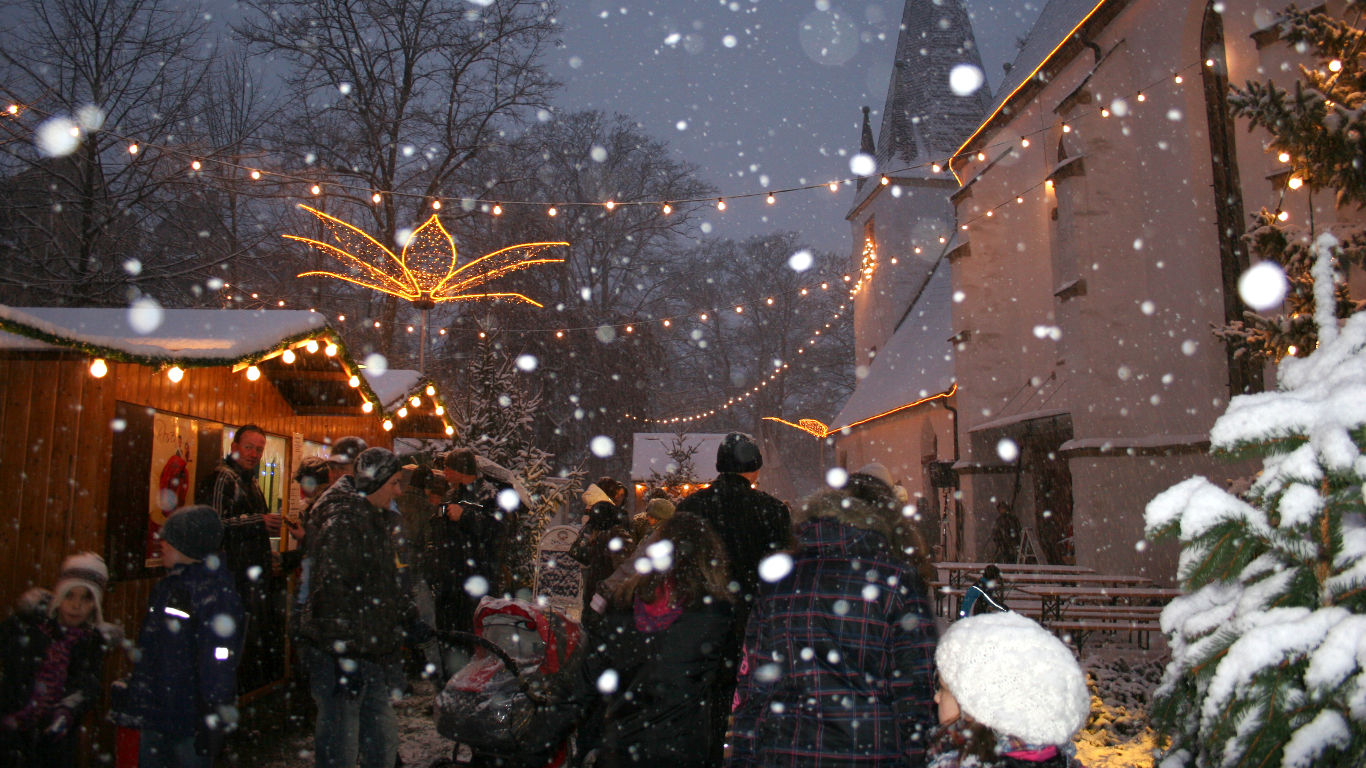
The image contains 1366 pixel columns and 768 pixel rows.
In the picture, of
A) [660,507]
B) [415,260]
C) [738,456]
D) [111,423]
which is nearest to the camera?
[738,456]

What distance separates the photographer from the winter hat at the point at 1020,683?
2.25 m

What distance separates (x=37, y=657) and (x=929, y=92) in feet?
107

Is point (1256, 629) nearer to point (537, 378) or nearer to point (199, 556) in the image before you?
point (199, 556)

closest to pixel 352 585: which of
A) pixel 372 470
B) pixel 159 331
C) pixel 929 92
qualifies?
pixel 372 470

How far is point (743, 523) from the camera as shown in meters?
4.08

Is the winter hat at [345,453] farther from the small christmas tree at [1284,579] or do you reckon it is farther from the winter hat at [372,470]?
the small christmas tree at [1284,579]

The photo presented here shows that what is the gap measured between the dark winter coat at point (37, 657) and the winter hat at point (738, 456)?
284cm

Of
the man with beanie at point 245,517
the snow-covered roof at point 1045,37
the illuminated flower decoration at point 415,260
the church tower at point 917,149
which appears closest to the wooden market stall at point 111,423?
the man with beanie at point 245,517

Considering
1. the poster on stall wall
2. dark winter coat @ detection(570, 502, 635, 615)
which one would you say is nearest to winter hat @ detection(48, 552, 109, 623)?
the poster on stall wall

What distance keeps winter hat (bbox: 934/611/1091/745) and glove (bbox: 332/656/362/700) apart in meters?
3.08

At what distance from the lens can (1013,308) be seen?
822 inches

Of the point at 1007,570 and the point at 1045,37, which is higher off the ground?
the point at 1045,37

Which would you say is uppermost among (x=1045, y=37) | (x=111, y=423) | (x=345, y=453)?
(x=1045, y=37)

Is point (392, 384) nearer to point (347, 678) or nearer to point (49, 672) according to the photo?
point (347, 678)
